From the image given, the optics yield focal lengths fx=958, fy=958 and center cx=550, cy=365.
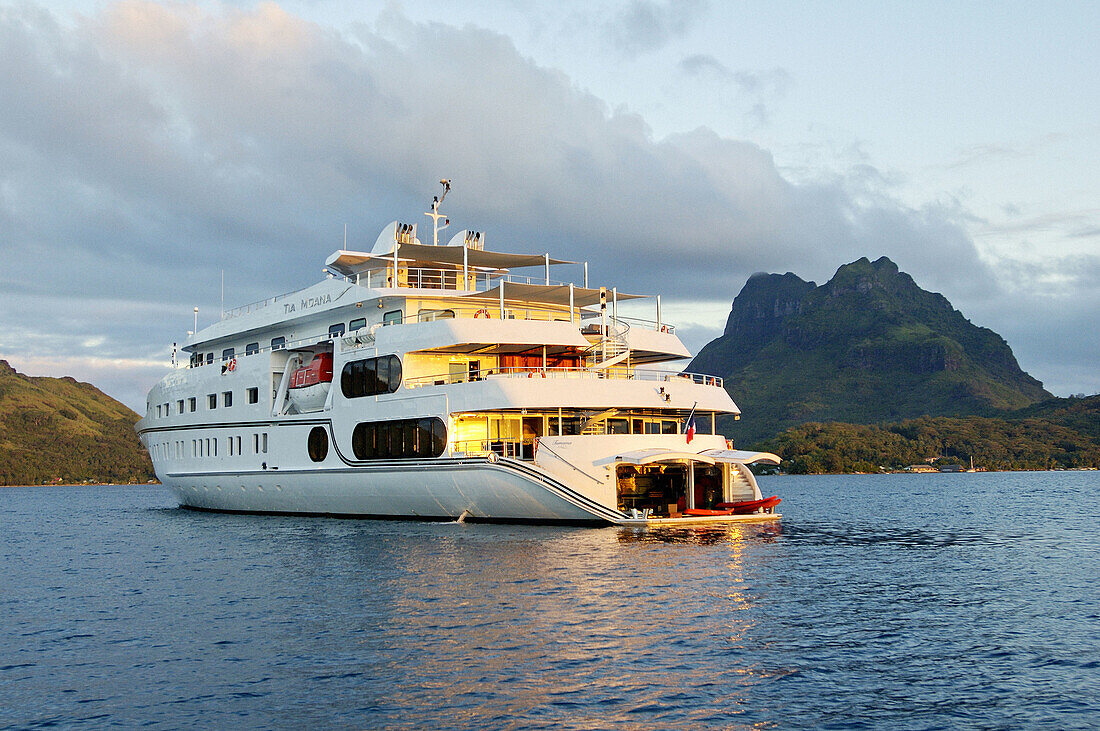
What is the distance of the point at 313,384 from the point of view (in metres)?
40.0

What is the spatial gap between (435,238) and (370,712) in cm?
3316

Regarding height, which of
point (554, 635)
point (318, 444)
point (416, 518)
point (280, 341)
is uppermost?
point (280, 341)

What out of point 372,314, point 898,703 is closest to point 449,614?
point 898,703

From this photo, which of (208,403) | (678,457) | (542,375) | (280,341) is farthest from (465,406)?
(208,403)

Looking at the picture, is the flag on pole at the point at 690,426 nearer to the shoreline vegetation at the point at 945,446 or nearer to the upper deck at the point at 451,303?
the upper deck at the point at 451,303

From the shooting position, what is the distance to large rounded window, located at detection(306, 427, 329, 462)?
38.2m

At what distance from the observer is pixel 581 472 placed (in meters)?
31.3

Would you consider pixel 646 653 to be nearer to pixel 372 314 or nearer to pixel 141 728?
pixel 141 728

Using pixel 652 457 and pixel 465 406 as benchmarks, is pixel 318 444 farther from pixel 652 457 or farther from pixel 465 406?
pixel 652 457

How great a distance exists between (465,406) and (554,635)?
55.8ft

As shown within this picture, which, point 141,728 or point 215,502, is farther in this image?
point 215,502

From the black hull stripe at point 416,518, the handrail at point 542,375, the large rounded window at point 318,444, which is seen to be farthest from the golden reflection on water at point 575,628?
the large rounded window at point 318,444

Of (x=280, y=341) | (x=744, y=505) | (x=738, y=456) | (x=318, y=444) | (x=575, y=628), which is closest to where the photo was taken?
(x=575, y=628)

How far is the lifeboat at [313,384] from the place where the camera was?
3959 cm
